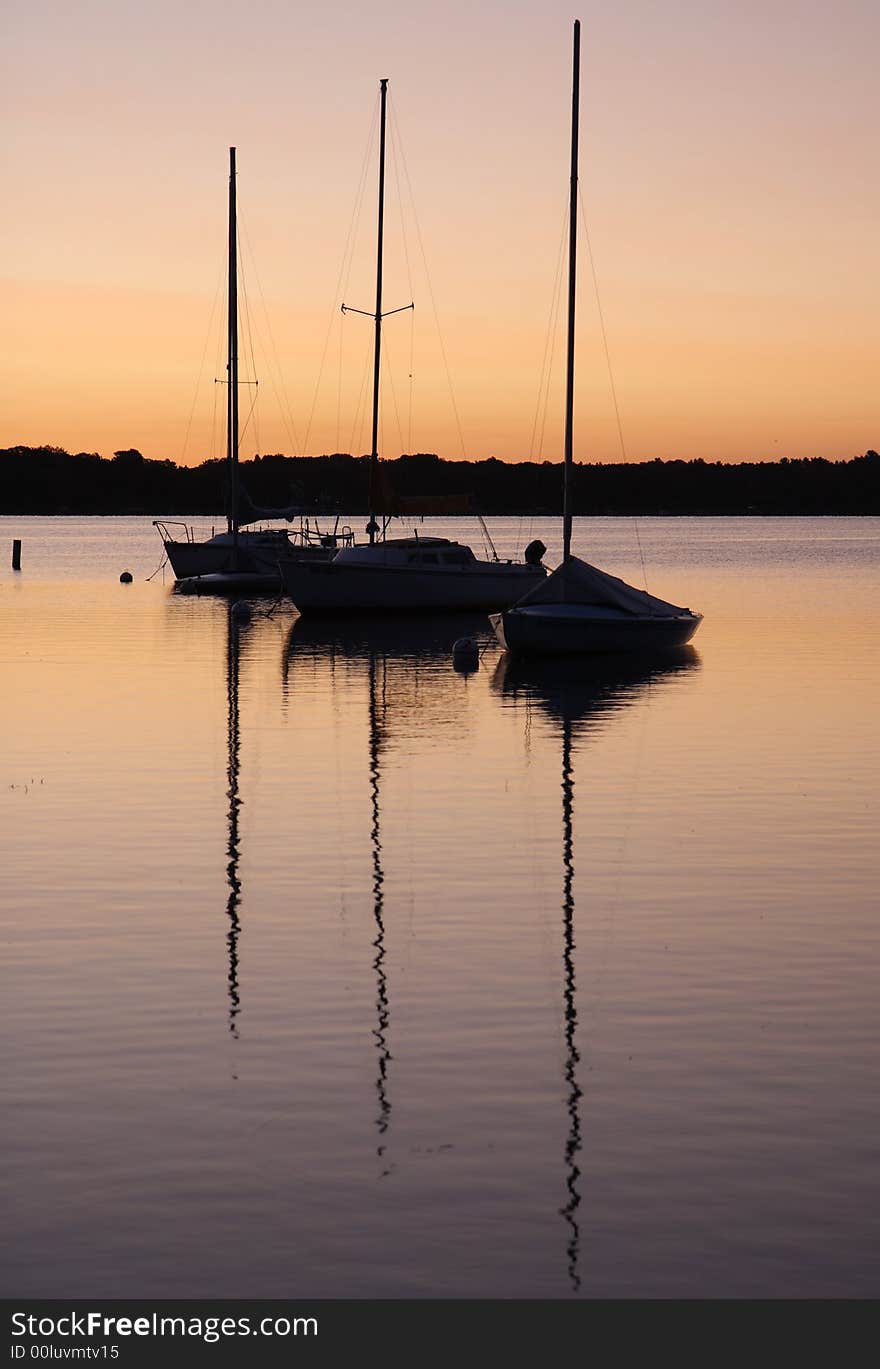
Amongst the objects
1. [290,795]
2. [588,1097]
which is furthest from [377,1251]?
[290,795]

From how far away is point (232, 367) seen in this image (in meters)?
73.1

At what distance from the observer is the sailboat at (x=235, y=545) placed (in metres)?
71.3

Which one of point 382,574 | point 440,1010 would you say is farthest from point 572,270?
point 440,1010

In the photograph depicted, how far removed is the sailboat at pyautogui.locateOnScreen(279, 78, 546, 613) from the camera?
57.5 m

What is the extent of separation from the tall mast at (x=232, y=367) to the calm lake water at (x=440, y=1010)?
137 feet

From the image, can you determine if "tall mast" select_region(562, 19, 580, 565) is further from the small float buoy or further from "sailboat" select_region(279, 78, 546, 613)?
"sailboat" select_region(279, 78, 546, 613)

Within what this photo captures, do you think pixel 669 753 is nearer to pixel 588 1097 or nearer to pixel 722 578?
pixel 588 1097

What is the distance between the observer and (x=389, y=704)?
115ft

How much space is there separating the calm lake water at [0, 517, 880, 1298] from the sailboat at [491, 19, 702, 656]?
11.4m

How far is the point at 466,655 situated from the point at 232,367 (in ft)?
109
